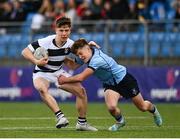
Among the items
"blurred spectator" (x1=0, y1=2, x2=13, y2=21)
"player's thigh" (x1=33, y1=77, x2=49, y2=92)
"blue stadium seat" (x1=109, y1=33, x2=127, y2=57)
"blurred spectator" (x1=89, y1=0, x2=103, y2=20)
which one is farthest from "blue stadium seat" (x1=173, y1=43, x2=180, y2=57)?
"player's thigh" (x1=33, y1=77, x2=49, y2=92)

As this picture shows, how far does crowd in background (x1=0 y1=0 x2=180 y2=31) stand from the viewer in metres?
27.1

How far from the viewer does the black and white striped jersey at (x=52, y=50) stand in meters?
14.8

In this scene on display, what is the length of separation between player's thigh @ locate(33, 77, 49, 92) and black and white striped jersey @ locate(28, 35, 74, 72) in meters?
0.25

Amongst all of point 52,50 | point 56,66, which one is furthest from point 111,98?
point 52,50

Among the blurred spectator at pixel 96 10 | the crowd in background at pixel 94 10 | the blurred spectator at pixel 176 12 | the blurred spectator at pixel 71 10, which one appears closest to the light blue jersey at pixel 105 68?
the blurred spectator at pixel 176 12

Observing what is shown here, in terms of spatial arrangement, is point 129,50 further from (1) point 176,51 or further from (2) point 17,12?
(2) point 17,12

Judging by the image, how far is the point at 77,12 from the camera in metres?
28.2

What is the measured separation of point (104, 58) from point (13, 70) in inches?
496

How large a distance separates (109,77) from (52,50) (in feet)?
4.22

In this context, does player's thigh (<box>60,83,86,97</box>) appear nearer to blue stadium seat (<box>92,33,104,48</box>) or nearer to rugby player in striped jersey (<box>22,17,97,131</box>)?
rugby player in striped jersey (<box>22,17,97,131</box>)

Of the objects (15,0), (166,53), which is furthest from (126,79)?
(15,0)

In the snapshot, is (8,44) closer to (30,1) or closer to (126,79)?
(30,1)

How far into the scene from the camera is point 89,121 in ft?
57.2

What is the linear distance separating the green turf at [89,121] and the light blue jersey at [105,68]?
1.01 metres
